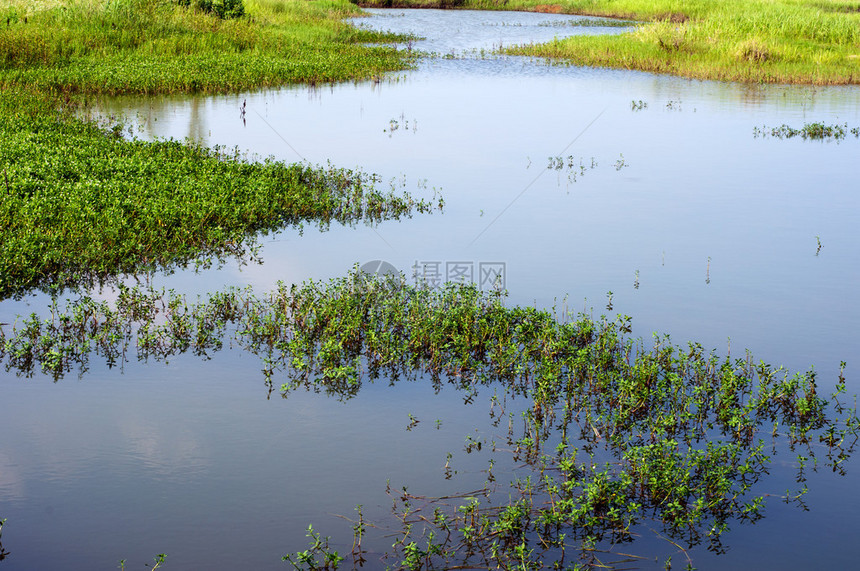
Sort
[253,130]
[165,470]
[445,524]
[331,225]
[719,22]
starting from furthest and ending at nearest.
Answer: [719,22]
[253,130]
[331,225]
[165,470]
[445,524]

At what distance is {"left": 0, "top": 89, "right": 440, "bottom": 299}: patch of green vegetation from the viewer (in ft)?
34.0

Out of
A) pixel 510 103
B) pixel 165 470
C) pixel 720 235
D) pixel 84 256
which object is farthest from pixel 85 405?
pixel 510 103

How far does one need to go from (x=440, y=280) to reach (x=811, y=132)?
46.3 feet

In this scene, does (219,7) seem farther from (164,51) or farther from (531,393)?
(531,393)

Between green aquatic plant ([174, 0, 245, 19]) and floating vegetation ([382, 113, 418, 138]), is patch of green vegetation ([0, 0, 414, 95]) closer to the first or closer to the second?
green aquatic plant ([174, 0, 245, 19])

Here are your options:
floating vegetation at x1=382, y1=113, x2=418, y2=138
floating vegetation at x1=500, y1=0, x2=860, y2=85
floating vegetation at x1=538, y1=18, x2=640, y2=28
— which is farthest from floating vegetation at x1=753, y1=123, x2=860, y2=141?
floating vegetation at x1=538, y1=18, x2=640, y2=28

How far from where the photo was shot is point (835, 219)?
1417 cm

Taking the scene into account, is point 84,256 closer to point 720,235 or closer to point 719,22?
point 720,235

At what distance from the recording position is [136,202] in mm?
11977

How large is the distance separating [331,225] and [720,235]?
5.88 m

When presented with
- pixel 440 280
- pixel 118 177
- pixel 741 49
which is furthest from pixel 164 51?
pixel 741 49

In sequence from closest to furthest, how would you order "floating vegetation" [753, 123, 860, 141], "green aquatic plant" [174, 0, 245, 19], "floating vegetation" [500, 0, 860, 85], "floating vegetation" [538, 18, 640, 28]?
"floating vegetation" [753, 123, 860, 141], "floating vegetation" [500, 0, 860, 85], "green aquatic plant" [174, 0, 245, 19], "floating vegetation" [538, 18, 640, 28]

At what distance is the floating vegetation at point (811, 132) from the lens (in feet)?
68.5

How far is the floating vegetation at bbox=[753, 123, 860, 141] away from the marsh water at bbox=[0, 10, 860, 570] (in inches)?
10.4
